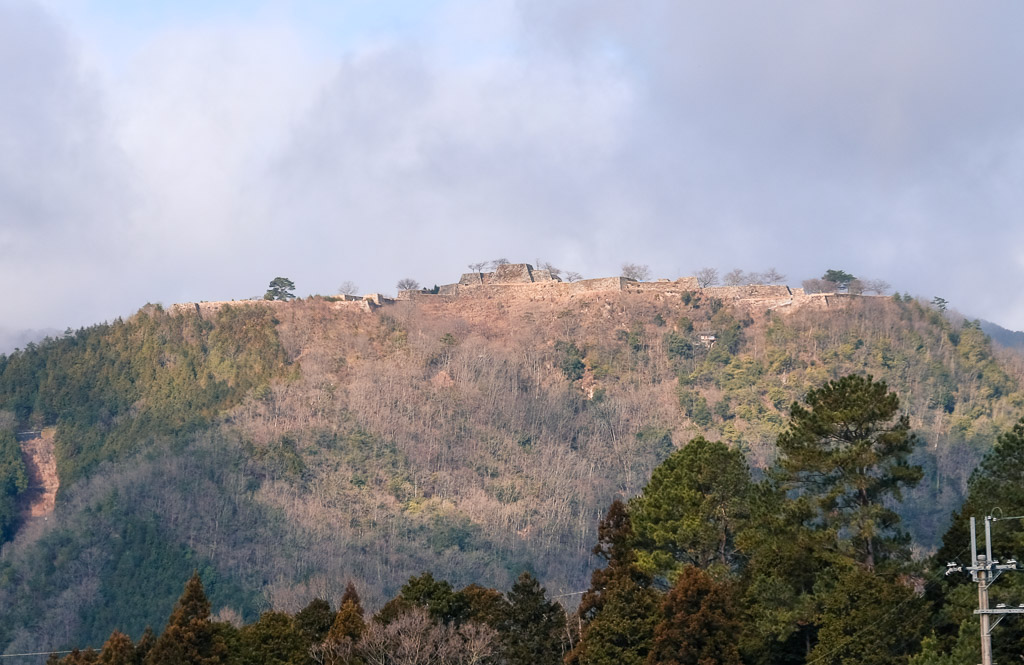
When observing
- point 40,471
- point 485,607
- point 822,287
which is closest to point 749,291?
point 822,287

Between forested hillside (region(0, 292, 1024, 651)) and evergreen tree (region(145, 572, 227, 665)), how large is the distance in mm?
42029

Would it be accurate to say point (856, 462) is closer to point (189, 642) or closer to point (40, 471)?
point (189, 642)

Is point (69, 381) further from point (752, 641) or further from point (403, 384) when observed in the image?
point (752, 641)

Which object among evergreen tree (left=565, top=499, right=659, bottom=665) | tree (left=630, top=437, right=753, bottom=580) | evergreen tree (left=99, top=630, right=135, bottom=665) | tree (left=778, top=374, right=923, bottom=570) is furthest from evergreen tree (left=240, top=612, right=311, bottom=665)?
tree (left=778, top=374, right=923, bottom=570)

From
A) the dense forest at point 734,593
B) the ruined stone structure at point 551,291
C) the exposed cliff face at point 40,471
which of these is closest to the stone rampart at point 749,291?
the ruined stone structure at point 551,291

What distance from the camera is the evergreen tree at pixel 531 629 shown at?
59.2 metres

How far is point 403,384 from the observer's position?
420ft

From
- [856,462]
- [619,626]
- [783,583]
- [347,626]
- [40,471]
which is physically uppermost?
[40,471]

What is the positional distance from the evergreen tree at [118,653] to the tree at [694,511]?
1621 cm

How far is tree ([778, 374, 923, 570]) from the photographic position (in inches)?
2025

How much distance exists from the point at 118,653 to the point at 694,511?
1837 centimetres

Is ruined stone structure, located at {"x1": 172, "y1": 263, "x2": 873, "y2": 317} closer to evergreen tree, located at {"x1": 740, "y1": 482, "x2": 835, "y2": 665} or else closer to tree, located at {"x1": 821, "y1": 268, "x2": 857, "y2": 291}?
tree, located at {"x1": 821, "y1": 268, "x2": 857, "y2": 291}

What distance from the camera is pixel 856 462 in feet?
169

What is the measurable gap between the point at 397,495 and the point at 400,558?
8.19 m
